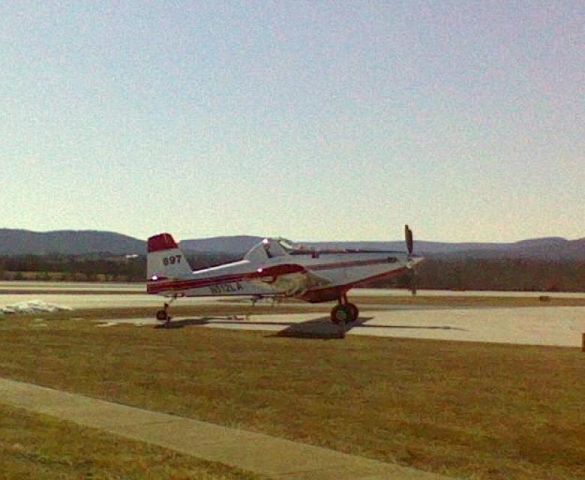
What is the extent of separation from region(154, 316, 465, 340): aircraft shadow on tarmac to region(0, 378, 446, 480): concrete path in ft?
45.3

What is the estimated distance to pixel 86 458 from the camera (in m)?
9.77

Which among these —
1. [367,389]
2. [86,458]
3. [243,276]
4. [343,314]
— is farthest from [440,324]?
[86,458]

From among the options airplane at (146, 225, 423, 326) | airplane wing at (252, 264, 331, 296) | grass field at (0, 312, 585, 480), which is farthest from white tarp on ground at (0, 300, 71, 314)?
grass field at (0, 312, 585, 480)

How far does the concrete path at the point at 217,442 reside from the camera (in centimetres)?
924

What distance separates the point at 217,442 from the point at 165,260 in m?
28.4

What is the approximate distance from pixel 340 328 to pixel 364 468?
2226 centimetres

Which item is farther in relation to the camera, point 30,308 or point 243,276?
point 30,308

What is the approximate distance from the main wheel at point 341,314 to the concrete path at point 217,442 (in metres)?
20.4

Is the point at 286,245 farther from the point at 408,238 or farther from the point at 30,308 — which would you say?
the point at 30,308

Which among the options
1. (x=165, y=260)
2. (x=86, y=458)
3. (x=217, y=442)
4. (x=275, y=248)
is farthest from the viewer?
(x=165, y=260)

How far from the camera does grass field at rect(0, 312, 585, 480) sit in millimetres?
10719

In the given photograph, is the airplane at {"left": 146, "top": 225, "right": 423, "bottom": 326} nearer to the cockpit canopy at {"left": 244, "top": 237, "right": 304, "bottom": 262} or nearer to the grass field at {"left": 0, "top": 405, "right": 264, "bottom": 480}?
the cockpit canopy at {"left": 244, "top": 237, "right": 304, "bottom": 262}

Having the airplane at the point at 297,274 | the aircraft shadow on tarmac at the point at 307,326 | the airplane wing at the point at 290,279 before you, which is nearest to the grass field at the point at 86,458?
the aircraft shadow on tarmac at the point at 307,326

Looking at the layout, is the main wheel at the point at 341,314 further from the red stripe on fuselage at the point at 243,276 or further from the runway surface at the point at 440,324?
the red stripe on fuselage at the point at 243,276
